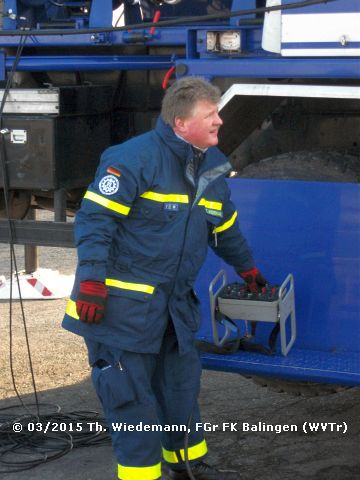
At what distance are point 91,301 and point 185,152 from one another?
2.19 feet

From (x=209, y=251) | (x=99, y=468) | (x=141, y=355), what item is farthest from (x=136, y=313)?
(x=99, y=468)

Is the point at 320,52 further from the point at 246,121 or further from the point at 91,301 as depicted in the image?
the point at 91,301

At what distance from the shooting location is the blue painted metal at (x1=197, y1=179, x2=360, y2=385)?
386 centimetres

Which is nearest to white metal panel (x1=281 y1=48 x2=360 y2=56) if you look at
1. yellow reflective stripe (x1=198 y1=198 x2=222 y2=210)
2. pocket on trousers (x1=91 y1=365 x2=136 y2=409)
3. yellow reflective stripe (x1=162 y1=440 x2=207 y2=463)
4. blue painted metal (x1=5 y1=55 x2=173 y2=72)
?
yellow reflective stripe (x1=198 y1=198 x2=222 y2=210)

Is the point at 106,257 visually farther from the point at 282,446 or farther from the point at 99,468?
the point at 282,446

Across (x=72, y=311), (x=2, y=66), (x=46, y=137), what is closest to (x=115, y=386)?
Answer: (x=72, y=311)

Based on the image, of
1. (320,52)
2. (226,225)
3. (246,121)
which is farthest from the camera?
(246,121)

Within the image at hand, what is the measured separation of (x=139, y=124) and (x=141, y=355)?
174cm

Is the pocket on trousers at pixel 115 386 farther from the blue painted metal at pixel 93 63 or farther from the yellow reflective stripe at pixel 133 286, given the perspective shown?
the blue painted metal at pixel 93 63

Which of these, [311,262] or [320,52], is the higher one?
[320,52]

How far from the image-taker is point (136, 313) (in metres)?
3.62

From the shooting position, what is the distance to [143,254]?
12.0 ft

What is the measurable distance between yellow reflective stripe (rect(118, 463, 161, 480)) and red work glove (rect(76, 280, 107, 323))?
61 centimetres

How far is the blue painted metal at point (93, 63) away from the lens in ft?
15.7
